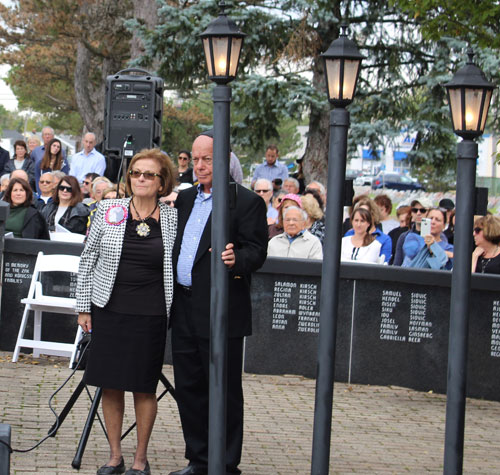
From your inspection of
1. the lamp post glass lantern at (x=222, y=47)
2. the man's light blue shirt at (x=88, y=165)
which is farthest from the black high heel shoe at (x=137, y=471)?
the man's light blue shirt at (x=88, y=165)

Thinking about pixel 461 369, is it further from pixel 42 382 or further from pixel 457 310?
pixel 42 382

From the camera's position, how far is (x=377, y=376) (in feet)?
34.7

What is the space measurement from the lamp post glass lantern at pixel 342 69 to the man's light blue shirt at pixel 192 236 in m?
1.04

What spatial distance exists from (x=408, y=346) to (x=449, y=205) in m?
4.39

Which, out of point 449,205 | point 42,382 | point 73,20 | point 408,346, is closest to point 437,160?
point 449,205

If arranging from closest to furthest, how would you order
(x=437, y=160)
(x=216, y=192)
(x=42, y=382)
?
(x=216, y=192) → (x=42, y=382) → (x=437, y=160)

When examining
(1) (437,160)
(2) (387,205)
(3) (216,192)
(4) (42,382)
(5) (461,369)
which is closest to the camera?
(3) (216,192)

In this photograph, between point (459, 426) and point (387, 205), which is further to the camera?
point (387, 205)

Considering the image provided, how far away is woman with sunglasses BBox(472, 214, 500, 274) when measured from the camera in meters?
10.5

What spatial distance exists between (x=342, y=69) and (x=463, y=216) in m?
1.19

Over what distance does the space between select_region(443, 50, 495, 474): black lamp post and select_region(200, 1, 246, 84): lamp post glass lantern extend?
1421 mm

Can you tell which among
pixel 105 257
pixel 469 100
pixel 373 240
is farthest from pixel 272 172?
pixel 105 257

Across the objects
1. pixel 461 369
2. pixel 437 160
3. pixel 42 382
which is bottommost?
pixel 42 382

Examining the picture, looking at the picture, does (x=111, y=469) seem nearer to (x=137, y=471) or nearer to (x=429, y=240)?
(x=137, y=471)
